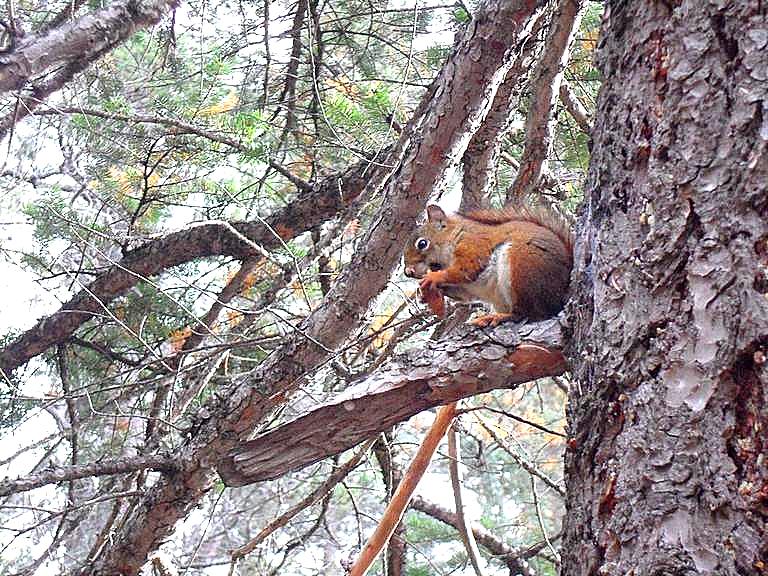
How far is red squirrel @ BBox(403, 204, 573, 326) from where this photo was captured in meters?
1.52

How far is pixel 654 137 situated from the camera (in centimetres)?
99

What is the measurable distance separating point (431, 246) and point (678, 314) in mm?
1127

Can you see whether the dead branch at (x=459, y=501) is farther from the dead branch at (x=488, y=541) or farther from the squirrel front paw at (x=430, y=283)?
the dead branch at (x=488, y=541)

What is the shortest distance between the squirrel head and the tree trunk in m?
0.87

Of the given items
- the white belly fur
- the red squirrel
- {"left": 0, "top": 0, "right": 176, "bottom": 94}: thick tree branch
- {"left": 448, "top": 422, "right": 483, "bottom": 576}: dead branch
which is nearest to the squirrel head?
the red squirrel

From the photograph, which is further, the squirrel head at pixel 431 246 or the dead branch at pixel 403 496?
the squirrel head at pixel 431 246

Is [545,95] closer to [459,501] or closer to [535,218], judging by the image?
[535,218]

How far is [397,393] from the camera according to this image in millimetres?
1131

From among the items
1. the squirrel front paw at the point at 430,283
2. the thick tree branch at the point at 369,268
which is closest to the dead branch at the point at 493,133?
the thick tree branch at the point at 369,268

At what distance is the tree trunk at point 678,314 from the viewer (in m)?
0.81

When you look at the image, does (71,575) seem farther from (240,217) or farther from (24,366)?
(240,217)

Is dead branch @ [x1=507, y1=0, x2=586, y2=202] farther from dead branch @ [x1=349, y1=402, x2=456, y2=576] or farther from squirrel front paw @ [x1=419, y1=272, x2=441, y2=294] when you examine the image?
dead branch @ [x1=349, y1=402, x2=456, y2=576]

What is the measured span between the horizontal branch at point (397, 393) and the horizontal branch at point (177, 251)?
143cm

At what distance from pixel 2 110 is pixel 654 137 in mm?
2530
